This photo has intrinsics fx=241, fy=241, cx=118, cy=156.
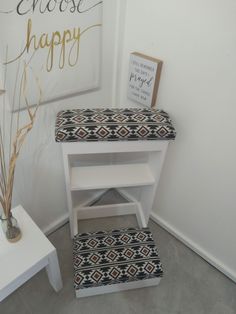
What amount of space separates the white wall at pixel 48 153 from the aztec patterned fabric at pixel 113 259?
288 millimetres

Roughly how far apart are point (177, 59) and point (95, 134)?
50cm

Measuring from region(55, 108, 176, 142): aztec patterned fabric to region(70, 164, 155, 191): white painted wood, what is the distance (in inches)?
12.1

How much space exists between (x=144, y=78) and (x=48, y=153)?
604 mm

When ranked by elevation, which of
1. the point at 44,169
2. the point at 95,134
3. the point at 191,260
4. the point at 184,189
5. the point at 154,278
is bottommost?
the point at 191,260

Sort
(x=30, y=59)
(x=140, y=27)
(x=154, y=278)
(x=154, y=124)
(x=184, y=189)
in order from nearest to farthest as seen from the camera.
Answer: (x=30, y=59), (x=154, y=124), (x=140, y=27), (x=154, y=278), (x=184, y=189)

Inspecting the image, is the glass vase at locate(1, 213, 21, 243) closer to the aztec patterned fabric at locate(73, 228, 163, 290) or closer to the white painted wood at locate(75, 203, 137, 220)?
the aztec patterned fabric at locate(73, 228, 163, 290)

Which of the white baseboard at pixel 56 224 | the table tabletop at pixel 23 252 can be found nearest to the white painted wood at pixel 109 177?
the table tabletop at pixel 23 252

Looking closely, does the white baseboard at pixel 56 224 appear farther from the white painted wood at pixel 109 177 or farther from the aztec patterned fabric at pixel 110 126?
the aztec patterned fabric at pixel 110 126

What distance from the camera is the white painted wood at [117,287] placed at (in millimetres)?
1213

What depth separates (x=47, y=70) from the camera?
3.20 ft

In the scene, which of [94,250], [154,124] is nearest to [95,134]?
[154,124]

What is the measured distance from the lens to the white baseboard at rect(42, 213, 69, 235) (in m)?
1.53

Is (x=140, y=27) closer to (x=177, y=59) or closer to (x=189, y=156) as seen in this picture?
(x=177, y=59)

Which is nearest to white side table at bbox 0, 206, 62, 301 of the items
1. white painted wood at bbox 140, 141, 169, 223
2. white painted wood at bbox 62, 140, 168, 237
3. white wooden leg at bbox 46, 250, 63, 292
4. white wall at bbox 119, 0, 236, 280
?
white wooden leg at bbox 46, 250, 63, 292
